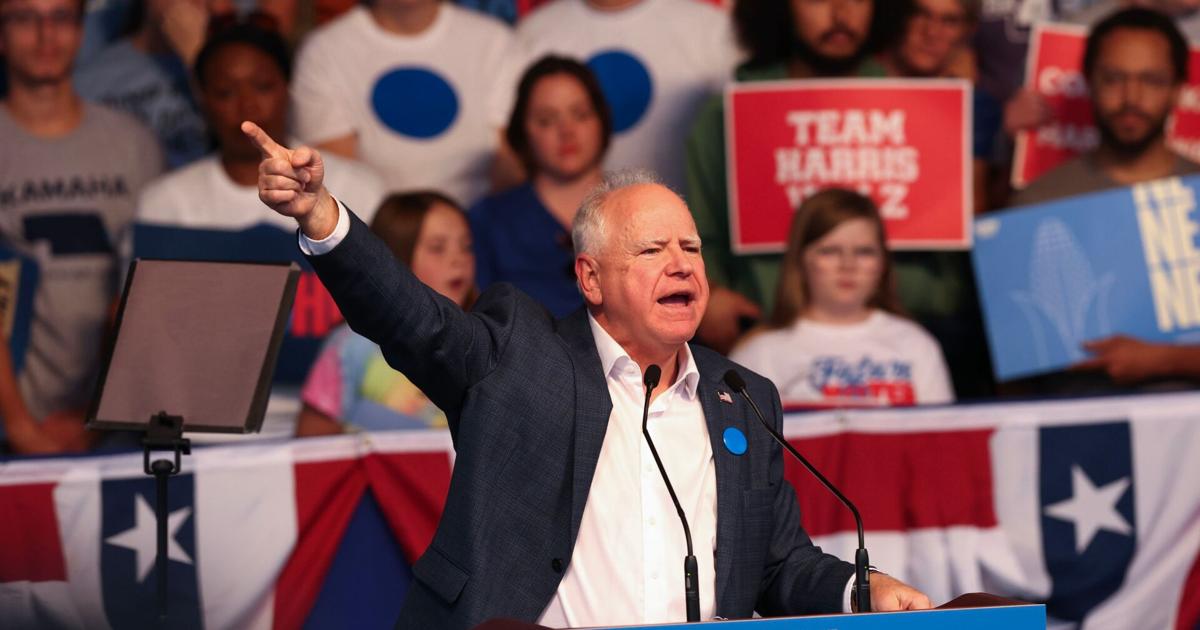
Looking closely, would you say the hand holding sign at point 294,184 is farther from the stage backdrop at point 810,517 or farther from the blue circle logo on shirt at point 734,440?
the stage backdrop at point 810,517

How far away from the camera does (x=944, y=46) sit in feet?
20.6

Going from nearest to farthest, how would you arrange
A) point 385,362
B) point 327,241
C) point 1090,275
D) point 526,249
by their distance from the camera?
point 327,241, point 385,362, point 1090,275, point 526,249

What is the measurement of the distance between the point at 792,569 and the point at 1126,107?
3.45 metres

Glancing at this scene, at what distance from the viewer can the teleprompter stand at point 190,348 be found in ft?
12.1

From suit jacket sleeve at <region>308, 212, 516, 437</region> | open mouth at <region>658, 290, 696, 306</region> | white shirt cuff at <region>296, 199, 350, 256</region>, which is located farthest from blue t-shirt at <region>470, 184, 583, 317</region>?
white shirt cuff at <region>296, 199, 350, 256</region>

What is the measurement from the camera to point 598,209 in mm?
3182

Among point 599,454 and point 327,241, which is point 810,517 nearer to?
point 599,454

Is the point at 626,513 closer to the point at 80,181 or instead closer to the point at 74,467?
the point at 74,467

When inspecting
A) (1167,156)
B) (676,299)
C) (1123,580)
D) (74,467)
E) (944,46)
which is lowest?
(1123,580)

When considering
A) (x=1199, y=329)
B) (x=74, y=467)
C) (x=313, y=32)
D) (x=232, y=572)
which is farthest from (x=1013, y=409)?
(x=313, y=32)

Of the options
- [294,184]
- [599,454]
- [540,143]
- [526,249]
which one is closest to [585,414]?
[599,454]

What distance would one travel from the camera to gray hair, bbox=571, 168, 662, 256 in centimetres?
316

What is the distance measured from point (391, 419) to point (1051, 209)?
2.43 m

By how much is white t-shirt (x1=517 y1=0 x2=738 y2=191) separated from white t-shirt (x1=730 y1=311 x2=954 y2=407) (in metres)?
0.97
